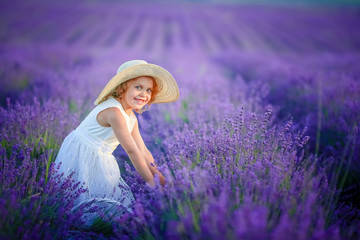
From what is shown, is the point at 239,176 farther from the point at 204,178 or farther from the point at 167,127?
the point at 167,127

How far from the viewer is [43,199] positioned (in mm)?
1556

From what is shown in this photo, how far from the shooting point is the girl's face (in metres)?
1.83

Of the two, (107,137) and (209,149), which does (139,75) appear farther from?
(209,149)

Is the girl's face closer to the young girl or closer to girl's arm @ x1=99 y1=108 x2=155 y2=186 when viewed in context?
the young girl

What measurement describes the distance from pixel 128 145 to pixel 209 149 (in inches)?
21.6

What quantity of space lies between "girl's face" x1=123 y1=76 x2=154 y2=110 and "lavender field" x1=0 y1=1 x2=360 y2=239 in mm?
394

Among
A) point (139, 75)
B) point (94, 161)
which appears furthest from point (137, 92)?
point (94, 161)

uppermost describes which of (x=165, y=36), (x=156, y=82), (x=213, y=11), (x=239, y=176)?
(x=213, y=11)

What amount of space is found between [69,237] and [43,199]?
27 cm

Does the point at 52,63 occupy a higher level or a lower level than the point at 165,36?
lower

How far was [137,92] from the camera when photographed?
1.83 m

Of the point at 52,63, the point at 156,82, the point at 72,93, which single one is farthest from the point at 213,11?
the point at 156,82

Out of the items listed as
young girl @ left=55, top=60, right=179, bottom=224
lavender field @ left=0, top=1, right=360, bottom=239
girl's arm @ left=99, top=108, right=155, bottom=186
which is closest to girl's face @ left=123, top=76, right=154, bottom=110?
young girl @ left=55, top=60, right=179, bottom=224

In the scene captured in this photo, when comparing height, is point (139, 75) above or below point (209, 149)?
above
